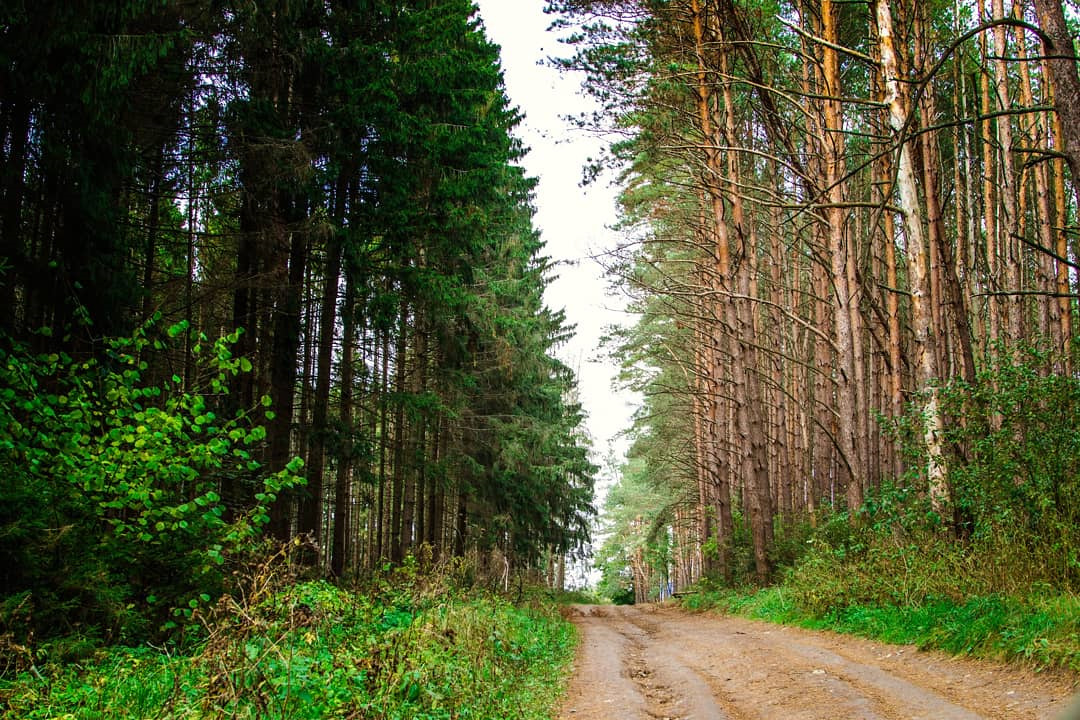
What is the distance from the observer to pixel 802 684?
6.46m

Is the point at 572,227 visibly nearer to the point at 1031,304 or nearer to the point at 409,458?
the point at 409,458

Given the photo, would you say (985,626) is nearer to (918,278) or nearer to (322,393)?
(918,278)

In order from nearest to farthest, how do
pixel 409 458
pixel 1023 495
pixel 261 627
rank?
pixel 261 627, pixel 1023 495, pixel 409 458

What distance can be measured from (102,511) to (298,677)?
335cm

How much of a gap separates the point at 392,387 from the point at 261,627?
13.4 meters

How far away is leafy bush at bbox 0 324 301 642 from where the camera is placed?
18.0 ft

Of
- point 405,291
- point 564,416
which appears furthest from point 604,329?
point 405,291

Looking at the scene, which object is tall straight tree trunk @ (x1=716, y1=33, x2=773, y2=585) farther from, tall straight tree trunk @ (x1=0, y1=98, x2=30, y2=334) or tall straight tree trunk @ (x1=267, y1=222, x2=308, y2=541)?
tall straight tree trunk @ (x1=0, y1=98, x2=30, y2=334)

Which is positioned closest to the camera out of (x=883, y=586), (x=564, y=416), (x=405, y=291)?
(x=883, y=586)

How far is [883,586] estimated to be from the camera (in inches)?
366

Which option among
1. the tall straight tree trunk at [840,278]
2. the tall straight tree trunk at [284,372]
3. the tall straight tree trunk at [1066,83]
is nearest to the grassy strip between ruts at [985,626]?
the tall straight tree trunk at [1066,83]

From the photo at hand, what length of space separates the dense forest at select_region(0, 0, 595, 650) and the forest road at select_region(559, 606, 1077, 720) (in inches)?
136

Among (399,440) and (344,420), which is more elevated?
(344,420)

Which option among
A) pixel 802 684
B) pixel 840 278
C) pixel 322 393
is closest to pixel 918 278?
pixel 840 278
